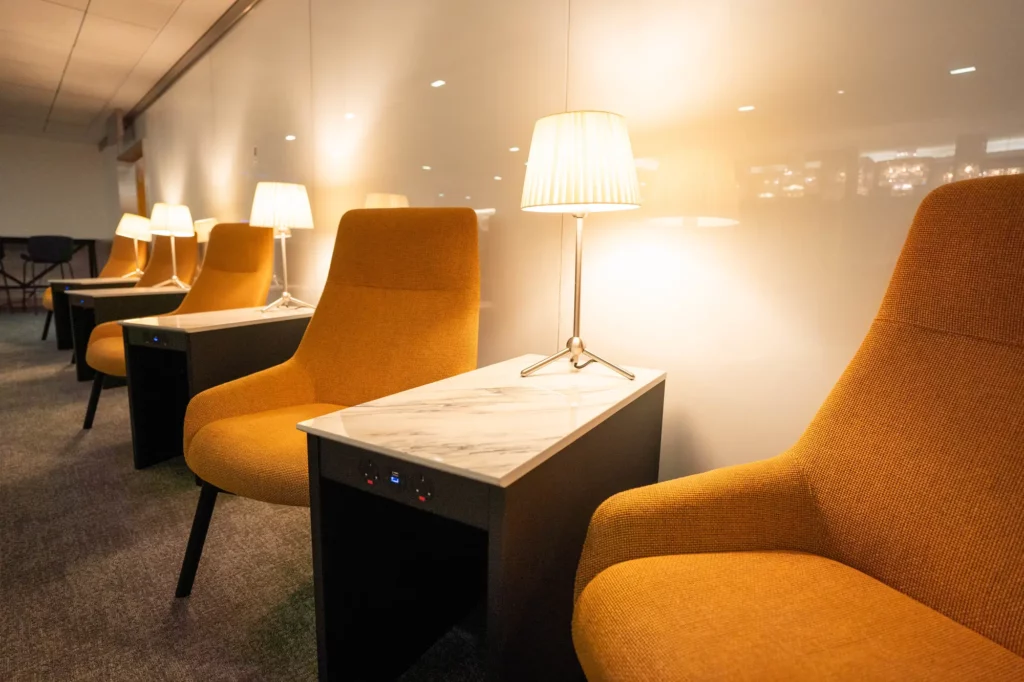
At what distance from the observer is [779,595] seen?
0.78m

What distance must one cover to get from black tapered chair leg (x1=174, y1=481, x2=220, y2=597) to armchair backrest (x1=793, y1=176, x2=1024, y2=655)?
138 cm

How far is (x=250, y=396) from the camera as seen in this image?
154cm

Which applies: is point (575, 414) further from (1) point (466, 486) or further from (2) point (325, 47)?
(2) point (325, 47)

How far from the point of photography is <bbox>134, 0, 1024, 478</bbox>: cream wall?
1.13m

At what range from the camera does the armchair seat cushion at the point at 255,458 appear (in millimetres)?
1197

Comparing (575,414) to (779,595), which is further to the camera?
(575,414)

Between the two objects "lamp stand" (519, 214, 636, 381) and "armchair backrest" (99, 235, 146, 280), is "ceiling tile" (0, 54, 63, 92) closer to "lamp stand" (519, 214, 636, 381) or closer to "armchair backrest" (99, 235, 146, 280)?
"armchair backrest" (99, 235, 146, 280)

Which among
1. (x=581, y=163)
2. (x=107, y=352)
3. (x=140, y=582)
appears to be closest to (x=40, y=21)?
(x=107, y=352)

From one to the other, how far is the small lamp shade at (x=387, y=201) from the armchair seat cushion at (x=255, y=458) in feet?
3.56

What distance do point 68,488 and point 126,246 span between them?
4079 millimetres

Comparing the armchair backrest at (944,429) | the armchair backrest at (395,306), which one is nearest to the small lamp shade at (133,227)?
the armchair backrest at (395,306)

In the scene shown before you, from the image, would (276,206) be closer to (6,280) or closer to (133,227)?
(133,227)

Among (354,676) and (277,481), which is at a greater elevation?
(277,481)

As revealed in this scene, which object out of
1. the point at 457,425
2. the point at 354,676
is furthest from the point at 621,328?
the point at 354,676
